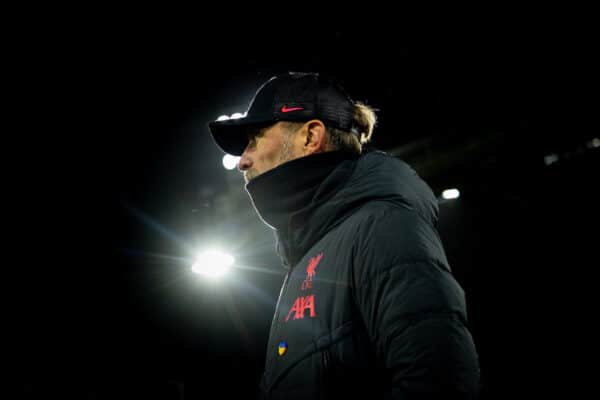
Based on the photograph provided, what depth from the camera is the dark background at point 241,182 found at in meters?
4.20

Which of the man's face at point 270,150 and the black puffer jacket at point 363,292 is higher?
the man's face at point 270,150

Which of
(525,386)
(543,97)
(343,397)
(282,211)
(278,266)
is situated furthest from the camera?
(278,266)

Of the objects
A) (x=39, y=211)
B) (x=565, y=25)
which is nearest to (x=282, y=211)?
(x=565, y=25)

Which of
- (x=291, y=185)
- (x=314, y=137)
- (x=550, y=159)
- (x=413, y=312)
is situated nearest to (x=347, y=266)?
(x=413, y=312)

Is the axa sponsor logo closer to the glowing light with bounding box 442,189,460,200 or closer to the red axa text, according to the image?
the red axa text

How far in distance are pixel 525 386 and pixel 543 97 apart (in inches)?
146

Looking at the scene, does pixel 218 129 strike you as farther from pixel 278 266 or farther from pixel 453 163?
pixel 278 266

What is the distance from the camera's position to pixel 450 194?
5383 millimetres

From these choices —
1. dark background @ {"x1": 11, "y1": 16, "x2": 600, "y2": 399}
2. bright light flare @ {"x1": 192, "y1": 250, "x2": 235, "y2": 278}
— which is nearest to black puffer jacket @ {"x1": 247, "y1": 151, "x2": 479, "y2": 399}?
dark background @ {"x1": 11, "y1": 16, "x2": 600, "y2": 399}

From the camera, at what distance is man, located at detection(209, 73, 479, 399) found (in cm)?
77

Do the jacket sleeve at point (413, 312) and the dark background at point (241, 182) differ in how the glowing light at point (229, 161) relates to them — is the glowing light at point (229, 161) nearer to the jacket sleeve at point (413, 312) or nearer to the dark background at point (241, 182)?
the dark background at point (241, 182)

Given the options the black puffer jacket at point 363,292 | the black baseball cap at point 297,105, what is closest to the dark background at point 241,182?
the black baseball cap at point 297,105

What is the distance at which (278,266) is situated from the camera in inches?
286

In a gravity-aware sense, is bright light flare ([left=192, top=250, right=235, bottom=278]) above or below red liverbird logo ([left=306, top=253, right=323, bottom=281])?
above
